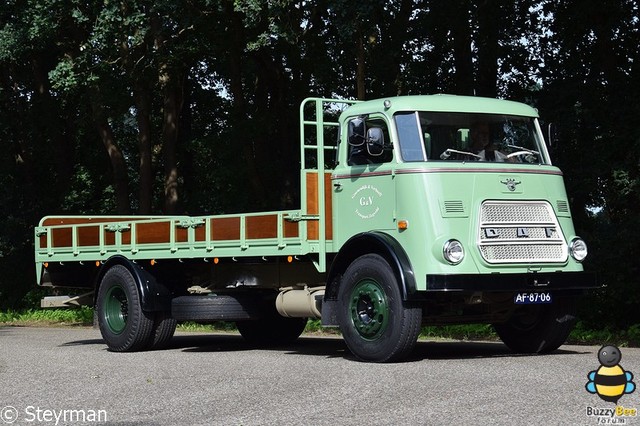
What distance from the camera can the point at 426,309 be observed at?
13.8 m

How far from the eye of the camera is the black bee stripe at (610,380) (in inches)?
348

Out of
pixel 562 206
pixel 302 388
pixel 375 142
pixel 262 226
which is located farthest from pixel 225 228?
pixel 302 388

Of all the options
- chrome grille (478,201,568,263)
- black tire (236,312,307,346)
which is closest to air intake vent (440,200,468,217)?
chrome grille (478,201,568,263)

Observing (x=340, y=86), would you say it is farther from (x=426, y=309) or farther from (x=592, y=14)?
(x=426, y=309)

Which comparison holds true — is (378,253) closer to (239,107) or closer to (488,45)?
(488,45)

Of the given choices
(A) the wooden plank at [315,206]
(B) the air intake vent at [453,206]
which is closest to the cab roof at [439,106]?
(A) the wooden plank at [315,206]

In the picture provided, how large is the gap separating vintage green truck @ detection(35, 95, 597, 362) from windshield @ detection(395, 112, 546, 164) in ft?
0.05

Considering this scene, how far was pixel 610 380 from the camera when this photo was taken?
884 centimetres

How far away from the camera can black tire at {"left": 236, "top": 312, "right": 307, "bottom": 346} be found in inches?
705

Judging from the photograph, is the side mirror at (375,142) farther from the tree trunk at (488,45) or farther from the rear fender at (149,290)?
the tree trunk at (488,45)

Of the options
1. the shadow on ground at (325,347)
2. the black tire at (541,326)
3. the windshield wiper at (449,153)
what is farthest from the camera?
the shadow on ground at (325,347)

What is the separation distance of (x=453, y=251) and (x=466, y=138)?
1.61 metres

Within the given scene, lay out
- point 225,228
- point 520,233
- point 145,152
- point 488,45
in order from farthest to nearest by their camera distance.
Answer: point 145,152
point 488,45
point 225,228
point 520,233

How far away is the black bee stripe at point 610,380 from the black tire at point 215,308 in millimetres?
7585
